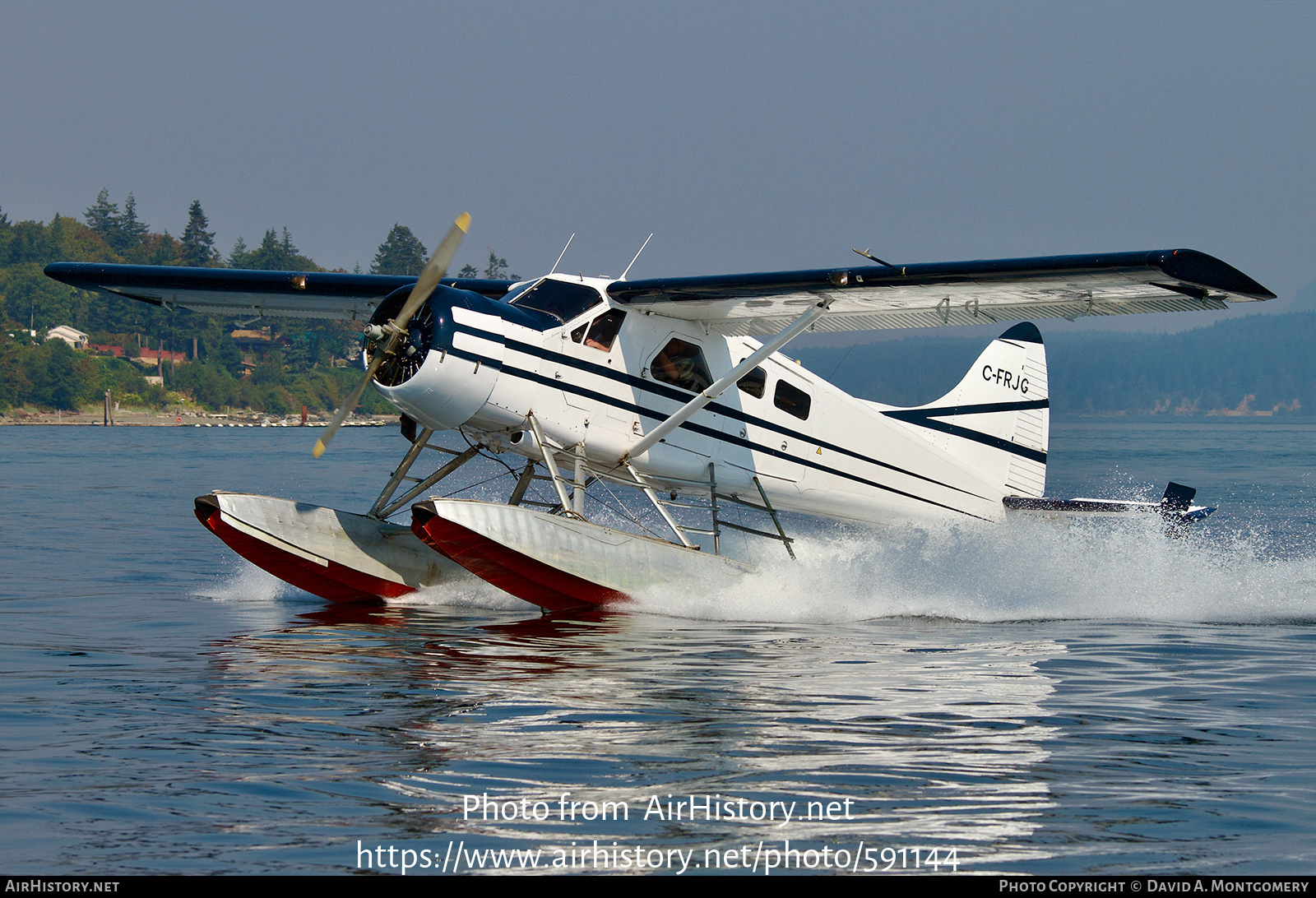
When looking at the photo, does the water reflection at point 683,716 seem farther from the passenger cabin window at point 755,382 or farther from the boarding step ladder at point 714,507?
the passenger cabin window at point 755,382

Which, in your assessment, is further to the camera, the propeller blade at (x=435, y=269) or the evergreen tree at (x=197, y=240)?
the evergreen tree at (x=197, y=240)

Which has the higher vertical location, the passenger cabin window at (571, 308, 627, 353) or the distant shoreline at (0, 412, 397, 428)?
the passenger cabin window at (571, 308, 627, 353)

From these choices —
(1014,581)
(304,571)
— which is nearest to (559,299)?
(304,571)

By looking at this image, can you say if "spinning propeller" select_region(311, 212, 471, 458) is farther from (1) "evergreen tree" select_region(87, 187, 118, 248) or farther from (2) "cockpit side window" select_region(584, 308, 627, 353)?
(1) "evergreen tree" select_region(87, 187, 118, 248)

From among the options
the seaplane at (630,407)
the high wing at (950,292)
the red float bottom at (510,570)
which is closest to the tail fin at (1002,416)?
the seaplane at (630,407)

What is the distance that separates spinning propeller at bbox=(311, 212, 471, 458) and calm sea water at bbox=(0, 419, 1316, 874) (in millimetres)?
1771

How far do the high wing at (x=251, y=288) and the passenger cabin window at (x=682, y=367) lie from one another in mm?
2029

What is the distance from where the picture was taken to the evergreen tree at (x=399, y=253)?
15612 cm

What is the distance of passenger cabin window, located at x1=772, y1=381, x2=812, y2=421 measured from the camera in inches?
476

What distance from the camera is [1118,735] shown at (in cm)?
608

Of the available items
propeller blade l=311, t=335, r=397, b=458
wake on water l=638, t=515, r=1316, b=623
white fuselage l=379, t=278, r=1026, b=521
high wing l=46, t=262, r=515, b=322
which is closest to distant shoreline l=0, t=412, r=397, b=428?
high wing l=46, t=262, r=515, b=322

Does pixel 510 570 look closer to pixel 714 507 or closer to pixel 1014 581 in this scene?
pixel 714 507
